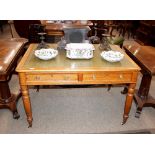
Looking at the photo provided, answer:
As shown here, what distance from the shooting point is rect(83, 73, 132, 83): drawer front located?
1.57 metres

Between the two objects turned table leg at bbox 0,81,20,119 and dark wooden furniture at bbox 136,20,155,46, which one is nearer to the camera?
turned table leg at bbox 0,81,20,119

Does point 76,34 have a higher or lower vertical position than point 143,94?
higher

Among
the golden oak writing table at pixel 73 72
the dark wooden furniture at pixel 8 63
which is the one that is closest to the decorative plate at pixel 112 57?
the golden oak writing table at pixel 73 72

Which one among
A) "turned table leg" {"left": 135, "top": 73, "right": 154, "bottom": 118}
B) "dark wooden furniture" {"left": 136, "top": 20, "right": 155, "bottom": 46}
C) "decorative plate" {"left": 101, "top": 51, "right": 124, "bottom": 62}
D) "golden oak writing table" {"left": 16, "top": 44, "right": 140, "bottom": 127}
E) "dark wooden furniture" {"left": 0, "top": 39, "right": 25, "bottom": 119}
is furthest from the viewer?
"dark wooden furniture" {"left": 136, "top": 20, "right": 155, "bottom": 46}

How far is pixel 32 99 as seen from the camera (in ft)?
7.62

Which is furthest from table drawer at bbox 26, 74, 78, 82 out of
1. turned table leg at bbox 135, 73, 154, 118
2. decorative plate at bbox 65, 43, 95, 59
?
turned table leg at bbox 135, 73, 154, 118

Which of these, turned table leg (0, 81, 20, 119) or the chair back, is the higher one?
the chair back

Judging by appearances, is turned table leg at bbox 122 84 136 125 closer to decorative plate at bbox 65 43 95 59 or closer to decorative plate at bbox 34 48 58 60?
decorative plate at bbox 65 43 95 59

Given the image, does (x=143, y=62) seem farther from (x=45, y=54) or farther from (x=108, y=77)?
(x=45, y=54)

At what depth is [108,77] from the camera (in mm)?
1583

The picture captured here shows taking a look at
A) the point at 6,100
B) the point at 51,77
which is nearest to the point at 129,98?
the point at 51,77

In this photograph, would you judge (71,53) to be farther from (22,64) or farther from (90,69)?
(22,64)
